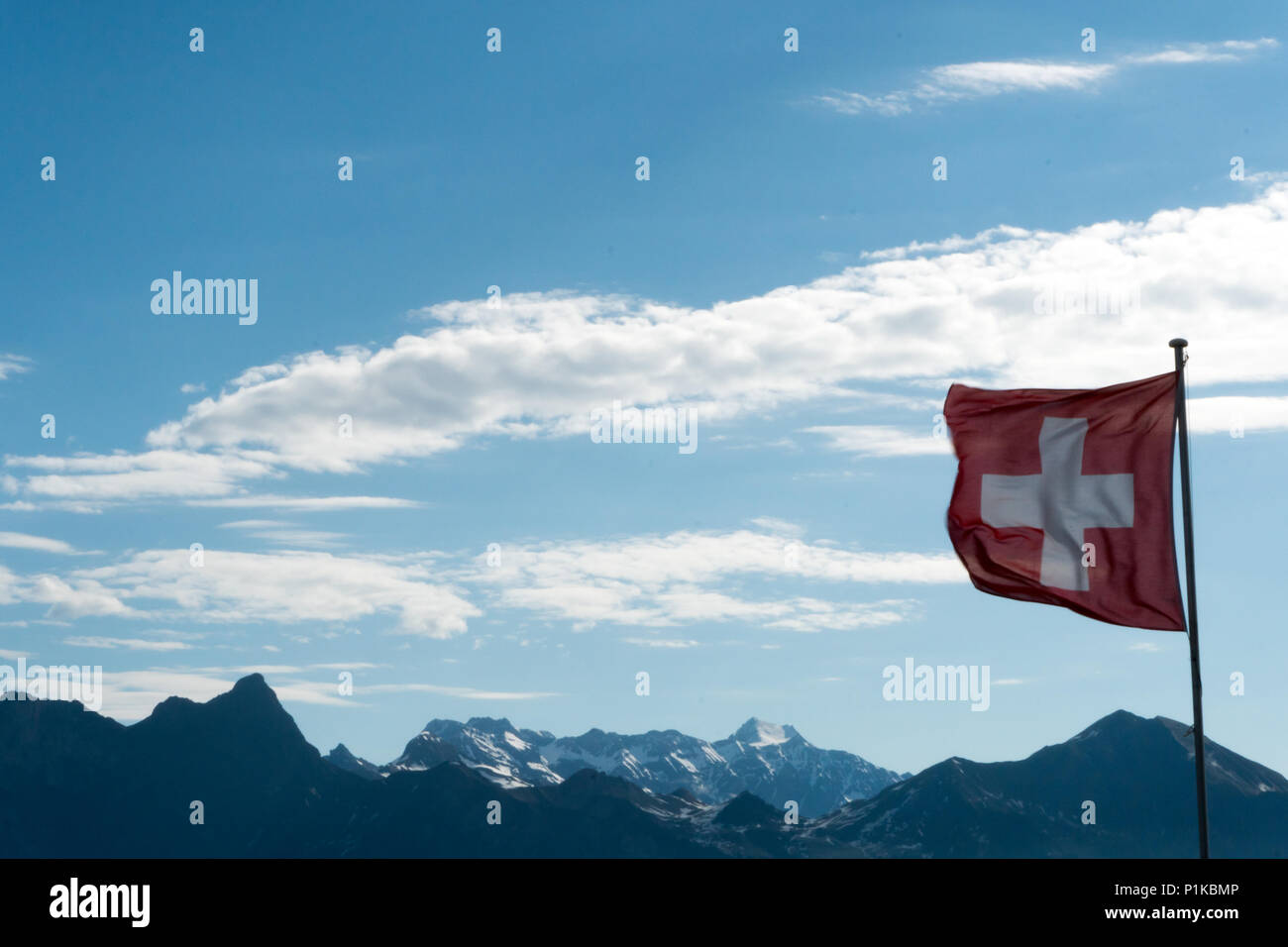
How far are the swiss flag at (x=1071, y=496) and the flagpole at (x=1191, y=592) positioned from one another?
1.68 ft

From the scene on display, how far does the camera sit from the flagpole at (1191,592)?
24.8 meters

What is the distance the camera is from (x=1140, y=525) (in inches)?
1097

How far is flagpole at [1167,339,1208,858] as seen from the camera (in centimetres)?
2480

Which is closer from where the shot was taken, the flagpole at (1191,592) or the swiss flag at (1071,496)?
the flagpole at (1191,592)

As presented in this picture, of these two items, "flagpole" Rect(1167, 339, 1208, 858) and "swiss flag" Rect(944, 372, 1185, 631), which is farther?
"swiss flag" Rect(944, 372, 1185, 631)

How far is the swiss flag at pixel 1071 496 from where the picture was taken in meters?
27.7

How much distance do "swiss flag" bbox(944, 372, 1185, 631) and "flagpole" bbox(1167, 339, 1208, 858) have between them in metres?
0.51

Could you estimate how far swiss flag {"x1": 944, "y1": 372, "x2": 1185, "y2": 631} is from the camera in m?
27.7

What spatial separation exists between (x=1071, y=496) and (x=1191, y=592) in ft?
12.3
